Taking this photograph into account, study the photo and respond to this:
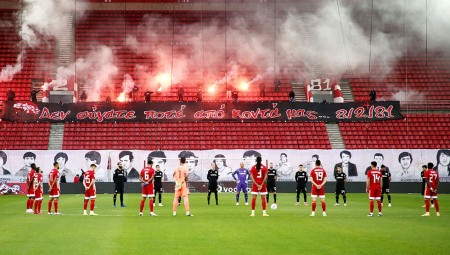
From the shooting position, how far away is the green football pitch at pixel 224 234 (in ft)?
45.3

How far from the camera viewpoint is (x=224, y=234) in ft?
54.6

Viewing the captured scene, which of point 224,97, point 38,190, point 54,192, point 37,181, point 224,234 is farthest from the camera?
point 224,97

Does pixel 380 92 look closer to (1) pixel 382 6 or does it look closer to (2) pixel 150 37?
(1) pixel 382 6

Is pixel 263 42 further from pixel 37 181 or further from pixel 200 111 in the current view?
pixel 37 181

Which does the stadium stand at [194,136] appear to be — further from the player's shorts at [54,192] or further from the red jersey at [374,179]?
the red jersey at [374,179]

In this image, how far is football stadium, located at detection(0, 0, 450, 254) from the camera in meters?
42.0

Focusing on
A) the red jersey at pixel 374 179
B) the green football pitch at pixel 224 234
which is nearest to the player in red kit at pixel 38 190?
the green football pitch at pixel 224 234

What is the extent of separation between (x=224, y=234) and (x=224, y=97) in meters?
33.7

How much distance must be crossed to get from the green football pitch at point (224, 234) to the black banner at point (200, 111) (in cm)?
1931

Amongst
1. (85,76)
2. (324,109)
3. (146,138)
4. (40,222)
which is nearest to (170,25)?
(85,76)

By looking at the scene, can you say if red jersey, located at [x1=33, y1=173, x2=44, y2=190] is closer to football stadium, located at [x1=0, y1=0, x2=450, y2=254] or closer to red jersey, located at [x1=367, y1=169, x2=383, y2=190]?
football stadium, located at [x1=0, y1=0, x2=450, y2=254]

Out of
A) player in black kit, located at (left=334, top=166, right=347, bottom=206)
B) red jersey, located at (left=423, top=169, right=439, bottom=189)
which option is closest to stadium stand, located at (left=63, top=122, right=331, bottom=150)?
player in black kit, located at (left=334, top=166, right=347, bottom=206)

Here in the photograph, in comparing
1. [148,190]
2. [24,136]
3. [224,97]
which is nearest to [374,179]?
[148,190]

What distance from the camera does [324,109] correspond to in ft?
148
